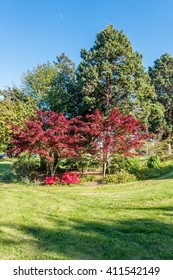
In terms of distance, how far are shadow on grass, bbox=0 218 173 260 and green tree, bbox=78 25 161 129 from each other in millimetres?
10659

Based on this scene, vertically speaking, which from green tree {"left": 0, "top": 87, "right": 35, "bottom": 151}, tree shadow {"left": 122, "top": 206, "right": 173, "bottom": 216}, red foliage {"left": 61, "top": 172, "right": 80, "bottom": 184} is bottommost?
tree shadow {"left": 122, "top": 206, "right": 173, "bottom": 216}

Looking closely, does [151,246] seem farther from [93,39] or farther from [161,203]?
[93,39]

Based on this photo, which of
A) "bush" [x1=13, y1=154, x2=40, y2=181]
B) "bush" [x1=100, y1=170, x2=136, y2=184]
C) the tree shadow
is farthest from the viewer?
"bush" [x1=13, y1=154, x2=40, y2=181]

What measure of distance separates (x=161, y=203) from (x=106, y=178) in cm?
483

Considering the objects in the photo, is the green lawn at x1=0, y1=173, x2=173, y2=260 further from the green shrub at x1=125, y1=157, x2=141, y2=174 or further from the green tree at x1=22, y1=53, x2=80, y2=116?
the green tree at x1=22, y1=53, x2=80, y2=116

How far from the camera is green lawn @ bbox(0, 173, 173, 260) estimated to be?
3.41 meters

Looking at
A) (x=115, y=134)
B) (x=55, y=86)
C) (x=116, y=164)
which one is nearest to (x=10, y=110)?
(x=55, y=86)

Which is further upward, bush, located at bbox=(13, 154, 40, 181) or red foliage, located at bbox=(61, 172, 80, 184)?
bush, located at bbox=(13, 154, 40, 181)

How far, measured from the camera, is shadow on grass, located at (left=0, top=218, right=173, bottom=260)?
11.0 feet

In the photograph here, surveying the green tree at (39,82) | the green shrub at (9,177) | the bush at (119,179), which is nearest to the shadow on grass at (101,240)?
Answer: the bush at (119,179)

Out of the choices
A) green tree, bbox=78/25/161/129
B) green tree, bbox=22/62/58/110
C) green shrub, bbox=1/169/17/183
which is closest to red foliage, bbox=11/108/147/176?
green shrub, bbox=1/169/17/183

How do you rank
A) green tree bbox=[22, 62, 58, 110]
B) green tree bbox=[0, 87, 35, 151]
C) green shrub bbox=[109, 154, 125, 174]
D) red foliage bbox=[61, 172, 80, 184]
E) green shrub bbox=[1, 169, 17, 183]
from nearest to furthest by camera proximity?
red foliage bbox=[61, 172, 80, 184] → green shrub bbox=[1, 169, 17, 183] → green shrub bbox=[109, 154, 125, 174] → green tree bbox=[0, 87, 35, 151] → green tree bbox=[22, 62, 58, 110]

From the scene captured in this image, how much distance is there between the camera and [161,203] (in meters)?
6.33

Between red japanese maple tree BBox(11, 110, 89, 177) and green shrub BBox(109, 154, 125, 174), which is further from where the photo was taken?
green shrub BBox(109, 154, 125, 174)
